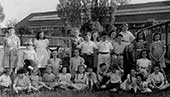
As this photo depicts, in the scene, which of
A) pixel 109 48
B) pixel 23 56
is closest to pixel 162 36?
pixel 109 48

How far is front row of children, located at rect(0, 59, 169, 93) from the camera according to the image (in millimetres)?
7289

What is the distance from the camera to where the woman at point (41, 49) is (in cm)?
852

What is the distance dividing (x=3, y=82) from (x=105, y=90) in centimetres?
275

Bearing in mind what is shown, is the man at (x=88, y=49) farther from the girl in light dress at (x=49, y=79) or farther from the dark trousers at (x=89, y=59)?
the girl in light dress at (x=49, y=79)

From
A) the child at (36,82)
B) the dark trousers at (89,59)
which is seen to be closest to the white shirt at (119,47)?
the dark trousers at (89,59)

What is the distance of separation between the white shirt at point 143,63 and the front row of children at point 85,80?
8.3 inches

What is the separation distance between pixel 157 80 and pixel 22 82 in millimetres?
3561

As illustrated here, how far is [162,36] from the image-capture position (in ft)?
28.2

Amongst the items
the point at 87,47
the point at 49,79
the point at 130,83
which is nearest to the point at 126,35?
the point at 87,47

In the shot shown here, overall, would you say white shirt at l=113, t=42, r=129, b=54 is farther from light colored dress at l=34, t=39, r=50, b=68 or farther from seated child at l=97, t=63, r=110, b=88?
light colored dress at l=34, t=39, r=50, b=68

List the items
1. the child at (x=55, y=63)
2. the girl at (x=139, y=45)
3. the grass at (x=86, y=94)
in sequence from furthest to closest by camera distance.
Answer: the child at (x=55, y=63)
the girl at (x=139, y=45)
the grass at (x=86, y=94)

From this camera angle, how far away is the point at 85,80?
796 cm

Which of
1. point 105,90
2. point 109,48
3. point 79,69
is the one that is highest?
point 109,48

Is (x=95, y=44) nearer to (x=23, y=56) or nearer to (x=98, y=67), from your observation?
(x=98, y=67)
